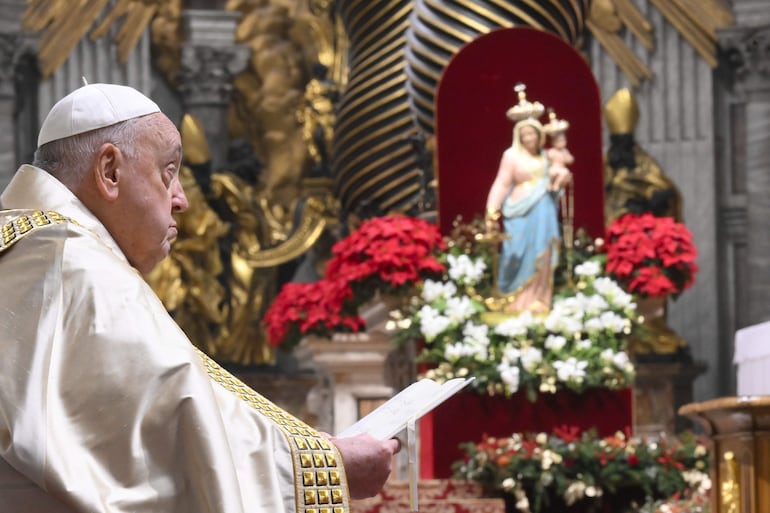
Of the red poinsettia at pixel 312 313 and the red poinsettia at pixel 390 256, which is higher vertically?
the red poinsettia at pixel 390 256

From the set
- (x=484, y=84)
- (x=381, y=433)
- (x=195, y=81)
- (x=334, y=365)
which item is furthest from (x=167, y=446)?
(x=195, y=81)

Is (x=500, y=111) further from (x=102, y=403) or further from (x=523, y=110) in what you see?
(x=102, y=403)

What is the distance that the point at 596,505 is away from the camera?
7215mm

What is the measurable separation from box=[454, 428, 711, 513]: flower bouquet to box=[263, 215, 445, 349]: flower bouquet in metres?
0.89

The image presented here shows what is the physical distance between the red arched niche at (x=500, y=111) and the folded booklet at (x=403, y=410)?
498 centimetres

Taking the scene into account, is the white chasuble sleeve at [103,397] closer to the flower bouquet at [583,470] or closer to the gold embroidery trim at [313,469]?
the gold embroidery trim at [313,469]

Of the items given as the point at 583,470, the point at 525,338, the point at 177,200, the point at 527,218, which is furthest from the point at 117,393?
the point at 527,218

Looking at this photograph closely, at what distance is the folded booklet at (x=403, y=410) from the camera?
309 centimetres

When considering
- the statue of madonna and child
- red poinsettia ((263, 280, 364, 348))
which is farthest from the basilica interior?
the statue of madonna and child

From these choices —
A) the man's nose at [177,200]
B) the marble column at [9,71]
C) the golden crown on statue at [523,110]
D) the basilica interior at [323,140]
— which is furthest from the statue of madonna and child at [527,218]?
the marble column at [9,71]

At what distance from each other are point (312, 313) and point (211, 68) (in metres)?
5.41

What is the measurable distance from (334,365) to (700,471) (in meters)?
2.79

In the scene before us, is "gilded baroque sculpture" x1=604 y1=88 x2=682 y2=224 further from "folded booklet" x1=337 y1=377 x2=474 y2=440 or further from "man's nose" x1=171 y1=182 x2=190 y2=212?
"man's nose" x1=171 y1=182 x2=190 y2=212

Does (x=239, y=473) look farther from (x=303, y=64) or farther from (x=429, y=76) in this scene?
(x=303, y=64)
